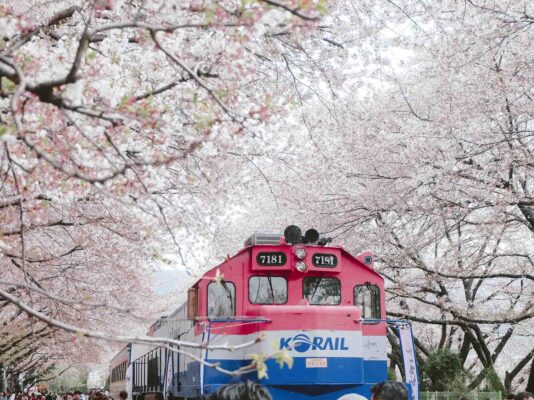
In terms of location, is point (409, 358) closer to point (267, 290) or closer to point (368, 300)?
point (368, 300)

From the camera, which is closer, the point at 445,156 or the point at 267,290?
the point at 267,290

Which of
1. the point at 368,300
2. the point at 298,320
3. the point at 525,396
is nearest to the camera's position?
the point at 525,396

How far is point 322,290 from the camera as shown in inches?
368

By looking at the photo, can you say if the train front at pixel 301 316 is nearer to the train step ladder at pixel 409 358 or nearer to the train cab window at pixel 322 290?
the train cab window at pixel 322 290

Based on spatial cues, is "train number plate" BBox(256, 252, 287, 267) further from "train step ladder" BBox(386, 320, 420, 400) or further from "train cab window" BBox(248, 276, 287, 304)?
"train step ladder" BBox(386, 320, 420, 400)

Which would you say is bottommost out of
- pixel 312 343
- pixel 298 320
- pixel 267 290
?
pixel 312 343

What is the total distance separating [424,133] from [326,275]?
460cm

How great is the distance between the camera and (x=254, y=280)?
9195mm

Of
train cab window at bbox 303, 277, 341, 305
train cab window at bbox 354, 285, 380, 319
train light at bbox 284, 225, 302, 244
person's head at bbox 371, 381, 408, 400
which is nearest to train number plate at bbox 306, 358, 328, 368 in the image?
train cab window at bbox 303, 277, 341, 305

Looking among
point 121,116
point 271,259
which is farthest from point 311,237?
point 121,116

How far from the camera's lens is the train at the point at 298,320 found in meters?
8.42

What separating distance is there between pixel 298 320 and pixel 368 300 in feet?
4.79

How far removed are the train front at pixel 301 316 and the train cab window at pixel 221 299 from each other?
0.01m

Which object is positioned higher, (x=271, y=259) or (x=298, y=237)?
(x=298, y=237)
